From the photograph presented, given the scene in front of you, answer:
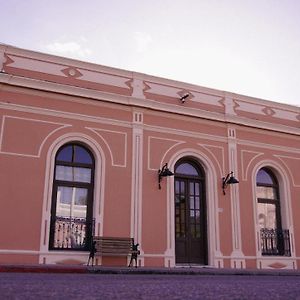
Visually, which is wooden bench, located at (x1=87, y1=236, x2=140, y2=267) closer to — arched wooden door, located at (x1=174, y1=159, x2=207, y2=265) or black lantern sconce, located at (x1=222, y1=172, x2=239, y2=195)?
arched wooden door, located at (x1=174, y1=159, x2=207, y2=265)

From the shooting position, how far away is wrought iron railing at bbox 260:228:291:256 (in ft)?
45.0

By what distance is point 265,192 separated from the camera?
566 inches

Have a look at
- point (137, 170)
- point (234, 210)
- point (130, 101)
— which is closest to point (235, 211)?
point (234, 210)

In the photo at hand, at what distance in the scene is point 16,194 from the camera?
420 inches

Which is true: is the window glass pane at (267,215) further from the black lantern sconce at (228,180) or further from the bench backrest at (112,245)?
the bench backrest at (112,245)

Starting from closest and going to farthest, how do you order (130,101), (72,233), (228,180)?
(72,233) → (130,101) → (228,180)

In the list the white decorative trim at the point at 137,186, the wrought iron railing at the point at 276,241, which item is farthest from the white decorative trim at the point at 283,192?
the white decorative trim at the point at 137,186

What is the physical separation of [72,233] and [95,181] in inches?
60.7

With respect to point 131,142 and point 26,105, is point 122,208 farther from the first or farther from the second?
point 26,105

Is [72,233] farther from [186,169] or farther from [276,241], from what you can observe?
[276,241]

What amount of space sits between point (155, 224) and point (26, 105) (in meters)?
4.84

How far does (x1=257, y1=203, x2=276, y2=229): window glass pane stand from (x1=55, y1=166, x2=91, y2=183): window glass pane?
19.3ft

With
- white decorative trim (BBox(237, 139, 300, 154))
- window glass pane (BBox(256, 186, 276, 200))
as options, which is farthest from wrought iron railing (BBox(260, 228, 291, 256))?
white decorative trim (BBox(237, 139, 300, 154))

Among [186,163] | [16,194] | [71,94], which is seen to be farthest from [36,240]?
[186,163]
